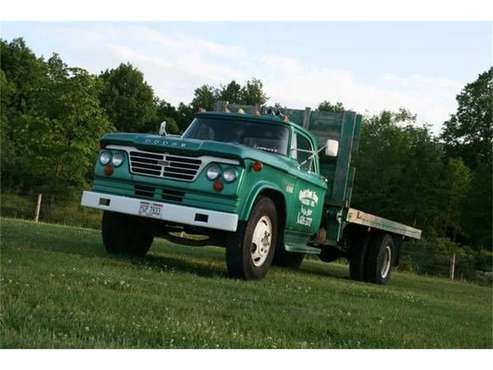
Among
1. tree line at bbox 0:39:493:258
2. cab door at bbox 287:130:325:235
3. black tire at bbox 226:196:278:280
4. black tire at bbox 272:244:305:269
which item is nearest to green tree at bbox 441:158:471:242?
tree line at bbox 0:39:493:258

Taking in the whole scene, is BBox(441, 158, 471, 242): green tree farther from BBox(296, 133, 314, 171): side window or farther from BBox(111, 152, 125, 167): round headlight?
BBox(111, 152, 125, 167): round headlight

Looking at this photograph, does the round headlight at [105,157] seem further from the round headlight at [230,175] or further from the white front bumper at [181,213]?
the round headlight at [230,175]

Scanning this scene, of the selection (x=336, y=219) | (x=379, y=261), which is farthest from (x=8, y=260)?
(x=379, y=261)

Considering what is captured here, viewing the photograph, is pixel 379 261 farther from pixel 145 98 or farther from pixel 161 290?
pixel 145 98

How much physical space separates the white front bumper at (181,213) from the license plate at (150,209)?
1.1 inches

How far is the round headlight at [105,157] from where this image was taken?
9062 millimetres

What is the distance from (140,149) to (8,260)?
6.96ft

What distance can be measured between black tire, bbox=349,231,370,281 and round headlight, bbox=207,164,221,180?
5474mm

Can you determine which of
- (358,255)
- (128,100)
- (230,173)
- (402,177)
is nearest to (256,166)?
(230,173)

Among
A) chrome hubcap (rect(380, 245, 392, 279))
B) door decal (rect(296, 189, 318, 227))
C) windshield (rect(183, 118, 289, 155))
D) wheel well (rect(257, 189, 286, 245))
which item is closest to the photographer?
wheel well (rect(257, 189, 286, 245))

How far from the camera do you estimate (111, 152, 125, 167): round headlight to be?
8953 millimetres

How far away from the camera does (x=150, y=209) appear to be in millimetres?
8562

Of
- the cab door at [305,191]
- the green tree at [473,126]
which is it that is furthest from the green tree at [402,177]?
the cab door at [305,191]

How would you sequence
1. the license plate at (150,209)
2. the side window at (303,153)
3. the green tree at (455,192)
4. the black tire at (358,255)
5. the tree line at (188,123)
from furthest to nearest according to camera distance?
the green tree at (455,192)
the tree line at (188,123)
the black tire at (358,255)
the side window at (303,153)
the license plate at (150,209)
